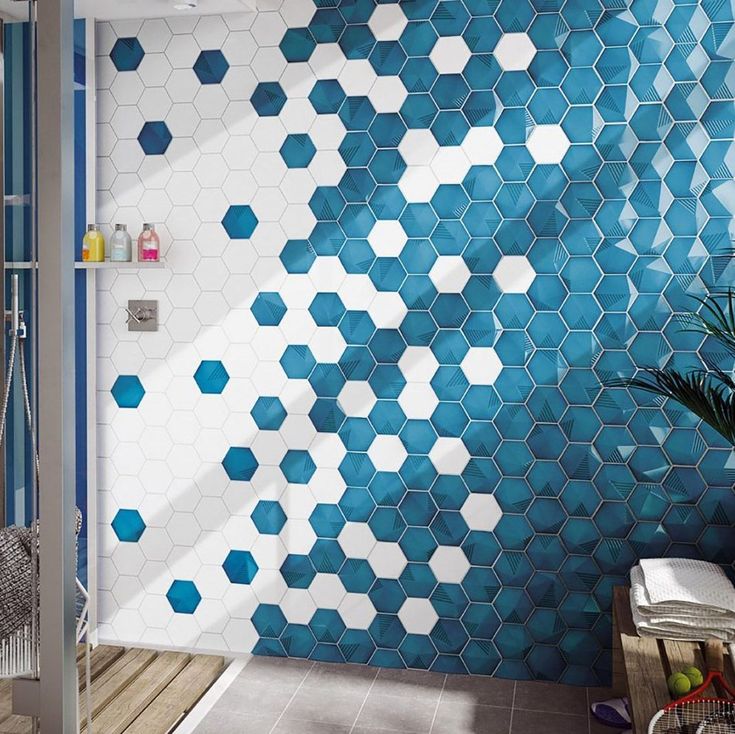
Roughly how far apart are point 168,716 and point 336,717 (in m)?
0.57

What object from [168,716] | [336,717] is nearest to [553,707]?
[336,717]

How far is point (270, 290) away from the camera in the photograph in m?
3.59

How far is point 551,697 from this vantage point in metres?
3.33

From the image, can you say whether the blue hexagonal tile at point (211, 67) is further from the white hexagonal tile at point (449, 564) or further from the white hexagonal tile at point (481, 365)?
the white hexagonal tile at point (449, 564)

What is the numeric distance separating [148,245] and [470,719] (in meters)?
2.08

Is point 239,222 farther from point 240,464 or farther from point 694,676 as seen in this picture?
point 694,676

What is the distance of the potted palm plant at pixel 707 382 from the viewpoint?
2.78m

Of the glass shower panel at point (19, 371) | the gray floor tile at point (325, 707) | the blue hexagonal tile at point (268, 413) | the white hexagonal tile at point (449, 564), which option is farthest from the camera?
the blue hexagonal tile at point (268, 413)

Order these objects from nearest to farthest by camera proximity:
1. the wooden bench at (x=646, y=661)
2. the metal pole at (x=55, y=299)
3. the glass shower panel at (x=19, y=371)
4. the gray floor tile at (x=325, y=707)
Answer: the metal pole at (x=55, y=299)
the glass shower panel at (x=19, y=371)
the wooden bench at (x=646, y=661)
the gray floor tile at (x=325, y=707)

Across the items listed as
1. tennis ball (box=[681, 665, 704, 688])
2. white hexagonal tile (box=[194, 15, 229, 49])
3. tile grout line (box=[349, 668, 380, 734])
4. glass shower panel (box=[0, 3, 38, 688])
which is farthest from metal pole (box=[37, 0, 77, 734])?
white hexagonal tile (box=[194, 15, 229, 49])

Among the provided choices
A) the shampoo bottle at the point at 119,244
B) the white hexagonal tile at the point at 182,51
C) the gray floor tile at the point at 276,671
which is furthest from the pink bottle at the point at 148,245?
the gray floor tile at the point at 276,671

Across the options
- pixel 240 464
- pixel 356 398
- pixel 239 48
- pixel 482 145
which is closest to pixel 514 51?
pixel 482 145

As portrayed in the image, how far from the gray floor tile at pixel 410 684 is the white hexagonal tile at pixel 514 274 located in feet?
4.83

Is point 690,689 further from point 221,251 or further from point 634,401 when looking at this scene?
point 221,251
